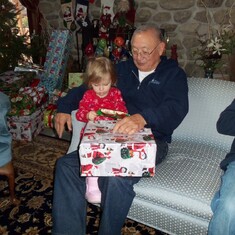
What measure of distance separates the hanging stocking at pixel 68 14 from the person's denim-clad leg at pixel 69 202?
352 cm

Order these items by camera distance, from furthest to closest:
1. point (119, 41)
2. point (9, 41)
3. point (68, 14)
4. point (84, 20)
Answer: point (68, 14) < point (84, 20) < point (9, 41) < point (119, 41)

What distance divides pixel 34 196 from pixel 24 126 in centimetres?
107

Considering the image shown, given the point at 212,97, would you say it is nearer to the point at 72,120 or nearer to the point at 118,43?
the point at 72,120

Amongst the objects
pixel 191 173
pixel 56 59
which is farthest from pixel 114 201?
pixel 56 59

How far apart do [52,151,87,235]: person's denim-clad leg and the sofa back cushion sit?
2.75 feet

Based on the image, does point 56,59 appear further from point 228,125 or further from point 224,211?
point 224,211

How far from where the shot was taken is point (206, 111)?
2092 mm

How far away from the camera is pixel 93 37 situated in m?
4.58

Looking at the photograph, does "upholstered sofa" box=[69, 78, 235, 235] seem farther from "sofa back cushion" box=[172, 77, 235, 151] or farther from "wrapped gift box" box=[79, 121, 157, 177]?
"wrapped gift box" box=[79, 121, 157, 177]

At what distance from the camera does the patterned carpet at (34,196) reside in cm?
202

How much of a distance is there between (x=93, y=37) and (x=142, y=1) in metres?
0.91

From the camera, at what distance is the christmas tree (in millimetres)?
4008

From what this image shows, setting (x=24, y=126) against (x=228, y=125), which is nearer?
(x=228, y=125)

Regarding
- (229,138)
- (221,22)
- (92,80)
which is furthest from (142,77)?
(221,22)
